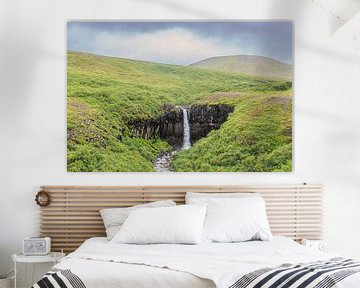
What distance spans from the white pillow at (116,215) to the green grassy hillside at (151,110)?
1.29ft

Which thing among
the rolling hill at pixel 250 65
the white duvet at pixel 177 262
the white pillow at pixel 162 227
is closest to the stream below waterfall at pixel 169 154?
the rolling hill at pixel 250 65

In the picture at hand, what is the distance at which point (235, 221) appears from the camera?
18.2ft

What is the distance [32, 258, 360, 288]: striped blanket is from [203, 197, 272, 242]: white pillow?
1.45 meters

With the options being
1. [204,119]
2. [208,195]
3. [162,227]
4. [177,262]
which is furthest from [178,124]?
[177,262]

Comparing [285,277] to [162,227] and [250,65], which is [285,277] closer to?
[162,227]

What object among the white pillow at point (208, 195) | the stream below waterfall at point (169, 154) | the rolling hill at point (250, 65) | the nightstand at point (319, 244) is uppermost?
the rolling hill at point (250, 65)

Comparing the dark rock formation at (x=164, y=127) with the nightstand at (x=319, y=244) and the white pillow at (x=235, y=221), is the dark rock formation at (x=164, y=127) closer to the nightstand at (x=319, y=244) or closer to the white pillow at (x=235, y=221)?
the white pillow at (x=235, y=221)

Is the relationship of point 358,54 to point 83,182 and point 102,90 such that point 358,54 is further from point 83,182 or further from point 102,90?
point 83,182

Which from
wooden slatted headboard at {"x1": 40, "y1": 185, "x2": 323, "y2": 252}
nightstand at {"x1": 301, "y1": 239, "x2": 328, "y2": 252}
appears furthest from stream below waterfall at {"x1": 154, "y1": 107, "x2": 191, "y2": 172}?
nightstand at {"x1": 301, "y1": 239, "x2": 328, "y2": 252}

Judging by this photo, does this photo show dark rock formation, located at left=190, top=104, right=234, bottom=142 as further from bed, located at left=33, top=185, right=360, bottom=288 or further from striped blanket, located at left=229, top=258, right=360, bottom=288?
striped blanket, located at left=229, top=258, right=360, bottom=288

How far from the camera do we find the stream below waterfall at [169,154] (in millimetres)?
6094

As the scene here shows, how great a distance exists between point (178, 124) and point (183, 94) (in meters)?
0.29

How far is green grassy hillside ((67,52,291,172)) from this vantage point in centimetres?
608

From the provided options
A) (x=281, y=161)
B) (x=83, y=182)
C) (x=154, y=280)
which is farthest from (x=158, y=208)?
(x=154, y=280)
